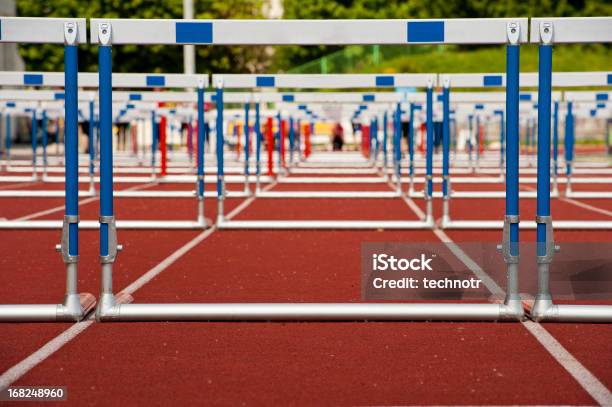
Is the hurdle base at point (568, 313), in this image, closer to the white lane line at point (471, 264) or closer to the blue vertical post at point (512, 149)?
the blue vertical post at point (512, 149)

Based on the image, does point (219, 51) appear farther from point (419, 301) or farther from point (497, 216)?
point (419, 301)

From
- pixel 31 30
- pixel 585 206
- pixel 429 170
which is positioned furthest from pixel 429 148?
pixel 31 30

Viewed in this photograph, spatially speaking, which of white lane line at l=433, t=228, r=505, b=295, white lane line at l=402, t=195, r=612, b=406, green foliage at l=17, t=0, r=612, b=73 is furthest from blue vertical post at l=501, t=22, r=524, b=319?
green foliage at l=17, t=0, r=612, b=73

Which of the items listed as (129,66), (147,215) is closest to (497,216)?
(147,215)

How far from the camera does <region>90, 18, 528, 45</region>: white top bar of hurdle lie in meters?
7.11

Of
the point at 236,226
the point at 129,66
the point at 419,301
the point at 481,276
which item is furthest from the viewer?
the point at 129,66

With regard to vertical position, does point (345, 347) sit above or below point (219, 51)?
below

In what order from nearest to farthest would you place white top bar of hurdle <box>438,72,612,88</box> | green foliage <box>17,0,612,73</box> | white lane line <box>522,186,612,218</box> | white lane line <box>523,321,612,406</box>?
white lane line <box>523,321,612,406</box>
white top bar of hurdle <box>438,72,612,88</box>
white lane line <box>522,186,612,218</box>
green foliage <box>17,0,612,73</box>

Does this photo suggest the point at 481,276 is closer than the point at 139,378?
No

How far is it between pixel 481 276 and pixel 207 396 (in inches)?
164

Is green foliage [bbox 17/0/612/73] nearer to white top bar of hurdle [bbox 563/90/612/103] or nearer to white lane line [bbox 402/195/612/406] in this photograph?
white top bar of hurdle [bbox 563/90/612/103]

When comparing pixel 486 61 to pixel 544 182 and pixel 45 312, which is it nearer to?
pixel 544 182

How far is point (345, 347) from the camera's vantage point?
583 centimetres

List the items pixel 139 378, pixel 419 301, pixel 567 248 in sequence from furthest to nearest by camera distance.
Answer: pixel 567 248 → pixel 419 301 → pixel 139 378
